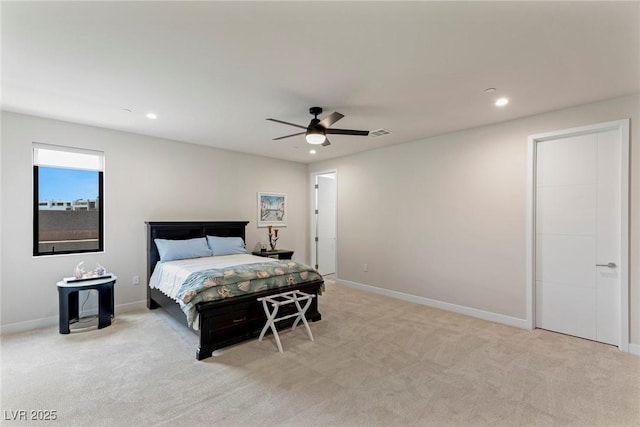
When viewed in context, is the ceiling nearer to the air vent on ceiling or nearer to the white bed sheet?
the air vent on ceiling

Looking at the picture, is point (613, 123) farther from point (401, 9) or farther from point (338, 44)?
point (338, 44)

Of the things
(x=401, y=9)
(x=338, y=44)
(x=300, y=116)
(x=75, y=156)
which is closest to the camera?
(x=401, y=9)

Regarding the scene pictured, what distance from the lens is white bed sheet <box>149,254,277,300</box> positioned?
3.54 metres

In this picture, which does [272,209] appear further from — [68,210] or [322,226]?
[68,210]

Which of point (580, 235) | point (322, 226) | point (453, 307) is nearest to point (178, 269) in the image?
point (322, 226)

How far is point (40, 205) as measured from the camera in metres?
3.80

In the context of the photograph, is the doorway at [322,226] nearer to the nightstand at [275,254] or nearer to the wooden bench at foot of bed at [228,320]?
the nightstand at [275,254]

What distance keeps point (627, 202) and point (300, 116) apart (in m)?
3.69

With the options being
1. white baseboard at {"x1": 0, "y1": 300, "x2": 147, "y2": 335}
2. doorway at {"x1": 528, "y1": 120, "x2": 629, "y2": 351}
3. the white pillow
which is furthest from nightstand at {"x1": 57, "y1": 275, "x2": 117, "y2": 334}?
doorway at {"x1": 528, "y1": 120, "x2": 629, "y2": 351}

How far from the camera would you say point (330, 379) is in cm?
252

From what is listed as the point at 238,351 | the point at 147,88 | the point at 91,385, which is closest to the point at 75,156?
the point at 147,88

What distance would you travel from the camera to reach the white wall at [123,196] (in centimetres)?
356

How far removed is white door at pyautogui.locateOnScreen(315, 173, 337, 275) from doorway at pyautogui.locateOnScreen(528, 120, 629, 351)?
4.01 meters

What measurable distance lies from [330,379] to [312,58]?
270 cm
